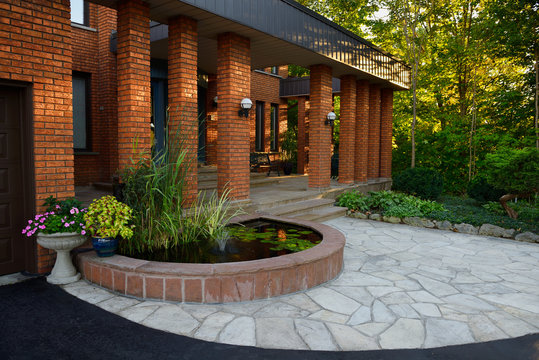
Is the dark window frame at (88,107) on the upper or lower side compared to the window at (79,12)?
lower

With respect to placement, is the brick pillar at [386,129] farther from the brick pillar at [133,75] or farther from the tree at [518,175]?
→ the brick pillar at [133,75]

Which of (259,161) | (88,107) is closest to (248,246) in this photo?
(88,107)

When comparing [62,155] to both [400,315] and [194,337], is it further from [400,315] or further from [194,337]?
[400,315]

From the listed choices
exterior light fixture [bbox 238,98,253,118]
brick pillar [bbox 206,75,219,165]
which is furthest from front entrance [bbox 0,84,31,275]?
brick pillar [bbox 206,75,219,165]

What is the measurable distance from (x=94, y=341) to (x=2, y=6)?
11.2 feet

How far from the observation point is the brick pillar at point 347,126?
33.8ft

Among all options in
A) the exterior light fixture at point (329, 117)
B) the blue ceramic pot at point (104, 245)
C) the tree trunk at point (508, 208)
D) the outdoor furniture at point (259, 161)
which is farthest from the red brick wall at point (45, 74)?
the outdoor furniture at point (259, 161)

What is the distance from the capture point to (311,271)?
3.87 metres

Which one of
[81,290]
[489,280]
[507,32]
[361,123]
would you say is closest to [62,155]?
[81,290]

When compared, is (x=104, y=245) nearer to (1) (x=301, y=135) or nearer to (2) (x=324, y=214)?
(2) (x=324, y=214)

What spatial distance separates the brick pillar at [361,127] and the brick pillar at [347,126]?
0.49 metres

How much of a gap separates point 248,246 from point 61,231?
210cm

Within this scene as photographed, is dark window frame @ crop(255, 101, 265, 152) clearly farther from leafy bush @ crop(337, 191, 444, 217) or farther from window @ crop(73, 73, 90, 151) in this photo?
window @ crop(73, 73, 90, 151)

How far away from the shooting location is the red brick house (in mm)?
4000
